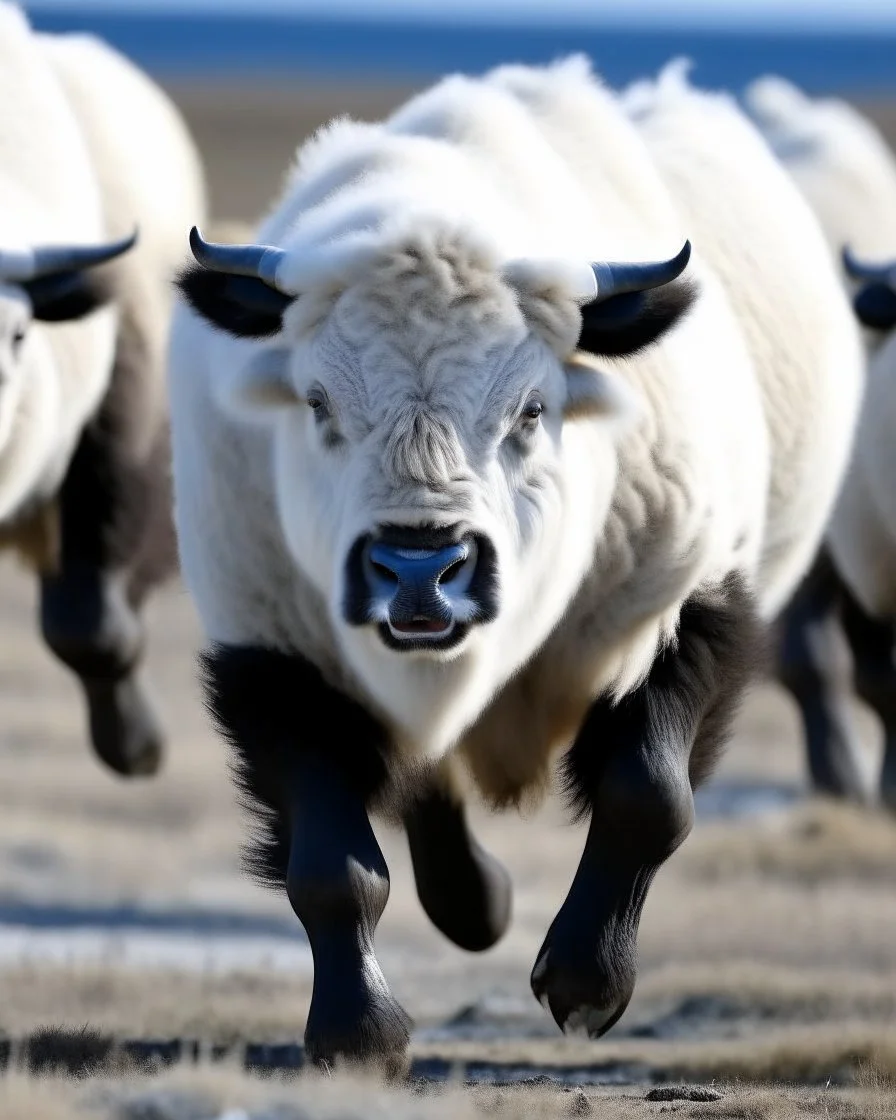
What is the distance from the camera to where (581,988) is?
5.71 m

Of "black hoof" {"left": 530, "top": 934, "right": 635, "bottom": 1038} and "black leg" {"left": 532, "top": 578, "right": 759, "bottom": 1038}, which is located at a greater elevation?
"black leg" {"left": 532, "top": 578, "right": 759, "bottom": 1038}

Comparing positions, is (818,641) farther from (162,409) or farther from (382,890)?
(382,890)

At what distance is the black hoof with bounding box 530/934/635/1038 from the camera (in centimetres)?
570

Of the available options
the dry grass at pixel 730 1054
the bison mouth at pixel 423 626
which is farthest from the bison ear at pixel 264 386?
the dry grass at pixel 730 1054

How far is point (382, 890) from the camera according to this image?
550cm

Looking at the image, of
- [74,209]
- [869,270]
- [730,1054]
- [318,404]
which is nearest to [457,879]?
[730,1054]

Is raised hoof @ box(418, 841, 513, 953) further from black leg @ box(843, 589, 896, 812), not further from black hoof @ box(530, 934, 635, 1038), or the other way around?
black leg @ box(843, 589, 896, 812)

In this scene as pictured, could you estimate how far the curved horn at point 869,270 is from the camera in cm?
1049

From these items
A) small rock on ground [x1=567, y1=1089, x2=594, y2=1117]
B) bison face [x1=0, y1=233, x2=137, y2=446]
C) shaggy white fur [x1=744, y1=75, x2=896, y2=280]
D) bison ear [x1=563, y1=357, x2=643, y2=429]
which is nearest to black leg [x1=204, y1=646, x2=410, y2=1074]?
small rock on ground [x1=567, y1=1089, x2=594, y2=1117]

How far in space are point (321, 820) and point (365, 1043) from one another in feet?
1.71

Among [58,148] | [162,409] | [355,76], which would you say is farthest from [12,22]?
[355,76]

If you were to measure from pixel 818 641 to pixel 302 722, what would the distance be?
664cm

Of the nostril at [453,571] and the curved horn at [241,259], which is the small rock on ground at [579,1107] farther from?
the curved horn at [241,259]

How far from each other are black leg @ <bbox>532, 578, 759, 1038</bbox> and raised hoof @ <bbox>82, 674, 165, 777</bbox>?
4.55 metres
